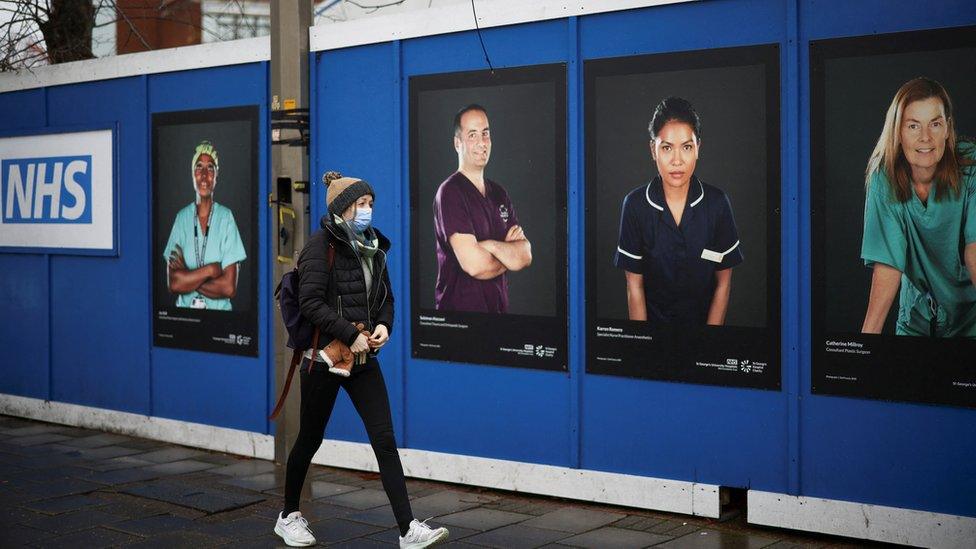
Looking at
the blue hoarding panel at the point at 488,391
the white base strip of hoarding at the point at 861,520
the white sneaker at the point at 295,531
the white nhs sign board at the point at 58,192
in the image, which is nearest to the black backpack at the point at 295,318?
the white sneaker at the point at 295,531

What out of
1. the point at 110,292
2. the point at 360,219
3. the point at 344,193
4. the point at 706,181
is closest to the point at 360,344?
the point at 360,219

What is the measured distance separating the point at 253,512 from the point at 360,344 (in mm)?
1874

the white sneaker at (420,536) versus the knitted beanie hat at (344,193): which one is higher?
the knitted beanie hat at (344,193)

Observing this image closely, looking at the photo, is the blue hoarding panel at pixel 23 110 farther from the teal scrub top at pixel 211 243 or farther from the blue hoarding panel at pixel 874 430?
the blue hoarding panel at pixel 874 430

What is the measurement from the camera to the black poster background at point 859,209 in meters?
6.05

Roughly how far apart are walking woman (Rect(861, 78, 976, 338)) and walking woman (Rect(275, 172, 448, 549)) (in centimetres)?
254

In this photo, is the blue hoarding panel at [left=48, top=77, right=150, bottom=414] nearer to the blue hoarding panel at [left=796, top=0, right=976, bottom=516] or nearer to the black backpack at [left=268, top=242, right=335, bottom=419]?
the black backpack at [left=268, top=242, right=335, bottom=419]

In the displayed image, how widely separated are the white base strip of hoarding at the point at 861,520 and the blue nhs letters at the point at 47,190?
6.54 metres

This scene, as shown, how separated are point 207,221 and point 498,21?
10.4 feet

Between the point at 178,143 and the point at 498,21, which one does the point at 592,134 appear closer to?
the point at 498,21

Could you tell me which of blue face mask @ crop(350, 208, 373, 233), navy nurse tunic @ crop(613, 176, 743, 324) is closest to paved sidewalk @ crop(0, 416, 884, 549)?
navy nurse tunic @ crop(613, 176, 743, 324)

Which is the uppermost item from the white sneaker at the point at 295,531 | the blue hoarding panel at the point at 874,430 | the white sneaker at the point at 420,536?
the blue hoarding panel at the point at 874,430

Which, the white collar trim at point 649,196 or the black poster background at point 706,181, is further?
the white collar trim at point 649,196

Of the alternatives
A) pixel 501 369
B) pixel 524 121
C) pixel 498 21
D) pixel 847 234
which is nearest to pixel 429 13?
pixel 498 21
